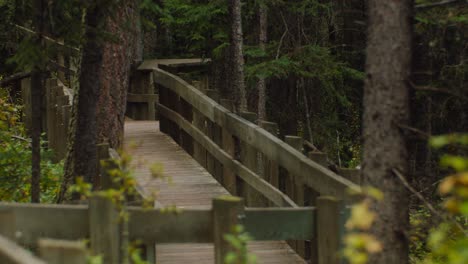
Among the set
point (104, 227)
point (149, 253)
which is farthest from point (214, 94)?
point (104, 227)

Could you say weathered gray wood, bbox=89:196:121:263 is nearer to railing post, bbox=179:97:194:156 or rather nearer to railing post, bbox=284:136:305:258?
railing post, bbox=284:136:305:258

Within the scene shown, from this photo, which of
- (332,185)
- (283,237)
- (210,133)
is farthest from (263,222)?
(210,133)

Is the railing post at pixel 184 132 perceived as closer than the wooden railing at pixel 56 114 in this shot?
Yes

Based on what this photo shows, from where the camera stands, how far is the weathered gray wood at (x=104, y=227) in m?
6.71

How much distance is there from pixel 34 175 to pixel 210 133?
21.7 ft

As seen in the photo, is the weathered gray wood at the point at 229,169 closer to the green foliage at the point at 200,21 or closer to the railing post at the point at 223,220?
the railing post at the point at 223,220

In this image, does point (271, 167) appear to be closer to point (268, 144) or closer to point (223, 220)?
point (268, 144)

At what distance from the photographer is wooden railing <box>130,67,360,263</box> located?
27.6 feet

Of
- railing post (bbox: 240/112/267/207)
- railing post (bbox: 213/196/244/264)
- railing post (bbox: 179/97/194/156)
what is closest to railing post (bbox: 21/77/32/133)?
railing post (bbox: 179/97/194/156)

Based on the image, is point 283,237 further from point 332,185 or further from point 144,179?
point 144,179

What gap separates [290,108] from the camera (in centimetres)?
2430

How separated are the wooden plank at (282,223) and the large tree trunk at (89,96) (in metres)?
2.62

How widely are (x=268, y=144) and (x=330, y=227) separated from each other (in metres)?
2.97

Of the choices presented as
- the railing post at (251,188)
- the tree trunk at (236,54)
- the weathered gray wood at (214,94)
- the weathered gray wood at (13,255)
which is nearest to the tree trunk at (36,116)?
the railing post at (251,188)
